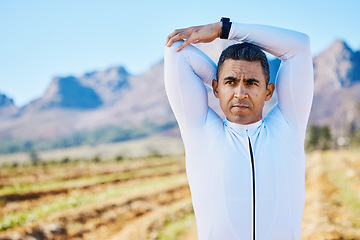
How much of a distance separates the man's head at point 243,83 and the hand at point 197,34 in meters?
0.15

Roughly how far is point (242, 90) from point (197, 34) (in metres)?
0.44

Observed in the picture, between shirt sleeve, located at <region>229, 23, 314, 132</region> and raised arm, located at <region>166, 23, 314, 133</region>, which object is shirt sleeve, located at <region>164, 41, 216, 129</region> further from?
shirt sleeve, located at <region>229, 23, 314, 132</region>

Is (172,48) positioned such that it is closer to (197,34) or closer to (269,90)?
(197,34)

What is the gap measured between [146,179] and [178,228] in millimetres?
10928

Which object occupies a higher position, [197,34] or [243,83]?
[197,34]

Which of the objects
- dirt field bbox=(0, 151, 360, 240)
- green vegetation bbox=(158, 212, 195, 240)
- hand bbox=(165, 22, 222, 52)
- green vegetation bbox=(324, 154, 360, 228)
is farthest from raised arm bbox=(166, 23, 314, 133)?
green vegetation bbox=(324, 154, 360, 228)

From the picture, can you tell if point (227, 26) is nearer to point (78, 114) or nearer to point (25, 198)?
point (25, 198)

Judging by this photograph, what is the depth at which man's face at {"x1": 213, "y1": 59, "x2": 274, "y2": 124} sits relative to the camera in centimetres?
190

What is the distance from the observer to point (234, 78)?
6.29 feet

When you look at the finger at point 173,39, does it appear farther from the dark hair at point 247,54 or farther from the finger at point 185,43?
the dark hair at point 247,54

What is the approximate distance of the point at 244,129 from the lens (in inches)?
76.6

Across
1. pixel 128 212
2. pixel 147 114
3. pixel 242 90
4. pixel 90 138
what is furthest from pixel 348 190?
pixel 147 114

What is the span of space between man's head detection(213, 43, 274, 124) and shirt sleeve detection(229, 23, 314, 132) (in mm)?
85

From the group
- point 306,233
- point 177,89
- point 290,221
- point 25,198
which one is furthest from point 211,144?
point 25,198
